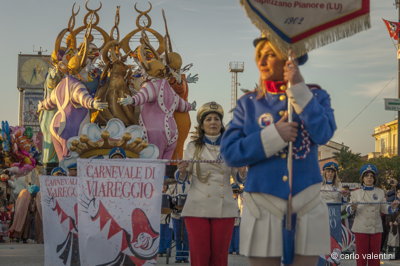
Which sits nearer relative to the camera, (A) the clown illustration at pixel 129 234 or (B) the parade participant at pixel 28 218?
(A) the clown illustration at pixel 129 234

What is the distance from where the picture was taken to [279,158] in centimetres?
471

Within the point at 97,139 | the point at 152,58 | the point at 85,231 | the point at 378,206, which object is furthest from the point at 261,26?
the point at 152,58

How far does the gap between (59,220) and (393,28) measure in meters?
24.4

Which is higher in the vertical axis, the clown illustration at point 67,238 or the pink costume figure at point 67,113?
the pink costume figure at point 67,113

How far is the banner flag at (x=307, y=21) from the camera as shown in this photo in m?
4.71

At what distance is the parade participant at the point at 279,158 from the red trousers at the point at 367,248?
566cm

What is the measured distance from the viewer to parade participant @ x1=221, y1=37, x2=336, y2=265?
4586 mm

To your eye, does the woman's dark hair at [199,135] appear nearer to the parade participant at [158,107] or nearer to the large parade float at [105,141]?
the large parade float at [105,141]

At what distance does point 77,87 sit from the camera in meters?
16.6

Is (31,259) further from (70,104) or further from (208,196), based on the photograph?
(208,196)

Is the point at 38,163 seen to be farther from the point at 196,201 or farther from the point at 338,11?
the point at 338,11

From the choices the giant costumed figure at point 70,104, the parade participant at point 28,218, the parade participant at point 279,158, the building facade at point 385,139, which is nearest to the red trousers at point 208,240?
the parade participant at point 279,158

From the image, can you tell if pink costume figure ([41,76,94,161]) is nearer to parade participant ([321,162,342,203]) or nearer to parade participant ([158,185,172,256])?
parade participant ([158,185,172,256])

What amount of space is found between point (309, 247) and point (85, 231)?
140 inches
